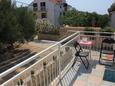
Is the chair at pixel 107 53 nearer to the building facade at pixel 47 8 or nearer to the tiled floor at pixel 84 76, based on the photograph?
the tiled floor at pixel 84 76

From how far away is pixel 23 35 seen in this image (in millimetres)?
8828

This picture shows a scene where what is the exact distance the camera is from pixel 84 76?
15.3ft

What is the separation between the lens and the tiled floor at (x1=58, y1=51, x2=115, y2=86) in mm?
4249

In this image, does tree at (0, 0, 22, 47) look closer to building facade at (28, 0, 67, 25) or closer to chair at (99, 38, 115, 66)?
chair at (99, 38, 115, 66)

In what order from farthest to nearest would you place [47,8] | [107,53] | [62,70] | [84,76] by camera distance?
[47,8], [107,53], [84,76], [62,70]

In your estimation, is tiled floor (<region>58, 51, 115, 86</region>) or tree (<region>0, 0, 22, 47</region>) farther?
tree (<region>0, 0, 22, 47</region>)

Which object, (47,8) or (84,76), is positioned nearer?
(84,76)

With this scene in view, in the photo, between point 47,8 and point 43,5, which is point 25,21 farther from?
point 43,5

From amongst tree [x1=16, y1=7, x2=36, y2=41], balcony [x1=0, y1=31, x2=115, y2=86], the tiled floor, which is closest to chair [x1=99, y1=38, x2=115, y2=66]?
balcony [x1=0, y1=31, x2=115, y2=86]

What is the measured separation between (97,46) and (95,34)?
463 mm

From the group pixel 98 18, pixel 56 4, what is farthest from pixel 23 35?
pixel 56 4

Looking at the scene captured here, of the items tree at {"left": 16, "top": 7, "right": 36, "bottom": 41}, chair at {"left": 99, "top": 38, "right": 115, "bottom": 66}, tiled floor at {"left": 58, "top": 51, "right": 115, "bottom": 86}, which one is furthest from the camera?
tree at {"left": 16, "top": 7, "right": 36, "bottom": 41}

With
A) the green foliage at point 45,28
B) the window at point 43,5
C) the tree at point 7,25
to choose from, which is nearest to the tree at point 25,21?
the tree at point 7,25

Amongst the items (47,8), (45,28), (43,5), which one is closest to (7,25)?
(45,28)
